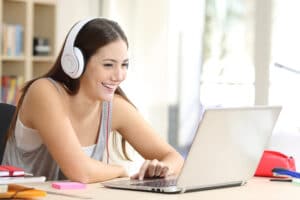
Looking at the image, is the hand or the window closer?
the hand

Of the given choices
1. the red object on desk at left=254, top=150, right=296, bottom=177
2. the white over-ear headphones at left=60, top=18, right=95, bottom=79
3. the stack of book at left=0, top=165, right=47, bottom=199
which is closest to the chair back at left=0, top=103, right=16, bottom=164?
the white over-ear headphones at left=60, top=18, right=95, bottom=79

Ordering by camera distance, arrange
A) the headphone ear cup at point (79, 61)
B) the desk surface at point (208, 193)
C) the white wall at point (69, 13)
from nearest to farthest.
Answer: the desk surface at point (208, 193) → the headphone ear cup at point (79, 61) → the white wall at point (69, 13)

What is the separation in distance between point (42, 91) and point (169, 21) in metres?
2.82

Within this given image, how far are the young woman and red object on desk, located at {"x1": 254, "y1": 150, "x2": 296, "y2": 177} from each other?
11.6 inches

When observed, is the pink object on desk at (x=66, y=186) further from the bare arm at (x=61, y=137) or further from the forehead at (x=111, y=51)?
the forehead at (x=111, y=51)

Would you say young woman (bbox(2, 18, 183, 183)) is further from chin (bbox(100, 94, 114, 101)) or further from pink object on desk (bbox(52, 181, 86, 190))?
pink object on desk (bbox(52, 181, 86, 190))

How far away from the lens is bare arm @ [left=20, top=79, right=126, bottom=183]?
7.63 ft

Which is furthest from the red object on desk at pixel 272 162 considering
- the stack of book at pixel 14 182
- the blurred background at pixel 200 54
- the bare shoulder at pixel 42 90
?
the blurred background at pixel 200 54

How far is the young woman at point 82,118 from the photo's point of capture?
2.37m

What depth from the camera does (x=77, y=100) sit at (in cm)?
257

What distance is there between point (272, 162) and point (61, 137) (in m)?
0.74

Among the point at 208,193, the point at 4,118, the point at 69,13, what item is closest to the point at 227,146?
the point at 208,193

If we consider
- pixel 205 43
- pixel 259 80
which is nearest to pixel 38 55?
pixel 205 43

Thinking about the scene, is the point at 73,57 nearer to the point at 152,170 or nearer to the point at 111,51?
the point at 111,51
